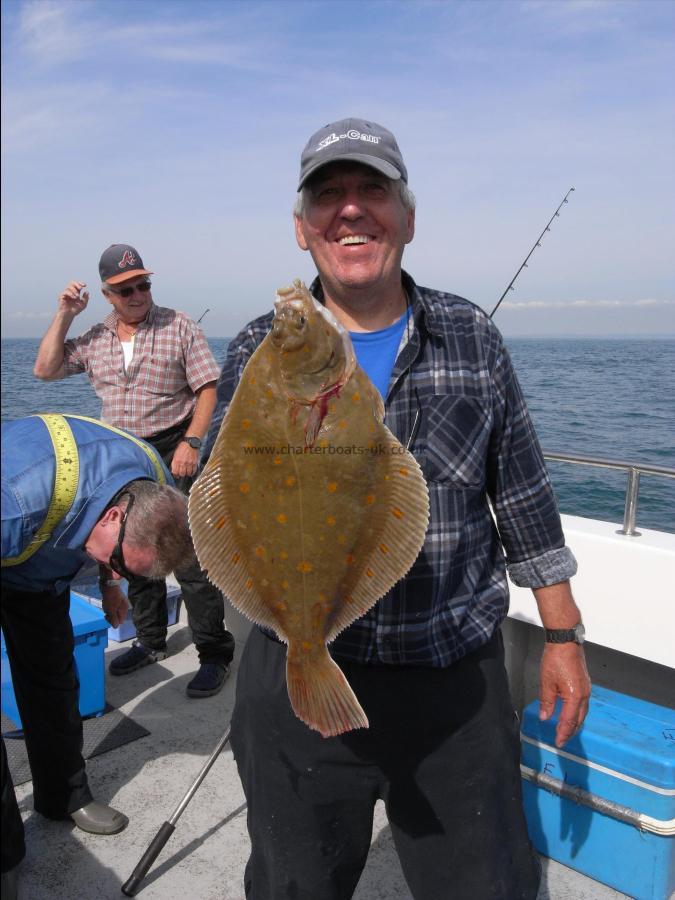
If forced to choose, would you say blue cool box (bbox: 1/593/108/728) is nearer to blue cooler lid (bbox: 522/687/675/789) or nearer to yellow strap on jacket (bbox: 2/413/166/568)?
yellow strap on jacket (bbox: 2/413/166/568)

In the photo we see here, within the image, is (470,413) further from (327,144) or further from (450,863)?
Answer: (450,863)

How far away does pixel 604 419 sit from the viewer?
1141 centimetres

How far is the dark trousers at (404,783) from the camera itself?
200cm

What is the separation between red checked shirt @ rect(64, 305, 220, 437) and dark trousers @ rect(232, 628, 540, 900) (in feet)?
10.0

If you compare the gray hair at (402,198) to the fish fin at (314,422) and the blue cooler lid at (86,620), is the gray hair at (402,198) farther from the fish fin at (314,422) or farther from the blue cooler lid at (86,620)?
the blue cooler lid at (86,620)

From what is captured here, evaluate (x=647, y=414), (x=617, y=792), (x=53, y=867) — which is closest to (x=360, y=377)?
(x=617, y=792)

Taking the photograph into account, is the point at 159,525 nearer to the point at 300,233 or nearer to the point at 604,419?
the point at 300,233

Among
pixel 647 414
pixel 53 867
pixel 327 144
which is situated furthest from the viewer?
pixel 647 414

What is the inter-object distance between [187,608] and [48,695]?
1.38 meters

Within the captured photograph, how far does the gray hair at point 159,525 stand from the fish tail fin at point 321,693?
3.24ft

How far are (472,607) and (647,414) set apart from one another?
10.9 m

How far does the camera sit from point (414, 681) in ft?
6.56

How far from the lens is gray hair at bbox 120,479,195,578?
254 centimetres

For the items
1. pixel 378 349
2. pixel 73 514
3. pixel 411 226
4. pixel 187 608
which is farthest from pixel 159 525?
pixel 187 608
